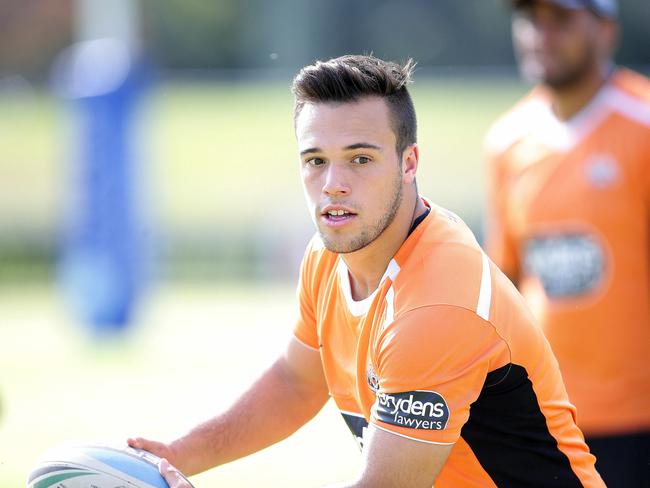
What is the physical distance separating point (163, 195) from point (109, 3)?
567cm

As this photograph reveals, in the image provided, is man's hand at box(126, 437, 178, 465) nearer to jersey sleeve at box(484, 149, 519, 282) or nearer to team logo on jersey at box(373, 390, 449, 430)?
team logo on jersey at box(373, 390, 449, 430)

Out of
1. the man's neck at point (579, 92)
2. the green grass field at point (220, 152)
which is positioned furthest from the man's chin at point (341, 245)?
the green grass field at point (220, 152)

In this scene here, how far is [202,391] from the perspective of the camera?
1101 cm

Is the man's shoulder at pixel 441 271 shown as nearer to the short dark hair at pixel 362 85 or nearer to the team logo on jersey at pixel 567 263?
the short dark hair at pixel 362 85

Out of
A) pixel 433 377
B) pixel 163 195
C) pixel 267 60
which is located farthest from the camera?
pixel 267 60

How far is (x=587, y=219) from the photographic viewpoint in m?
5.93

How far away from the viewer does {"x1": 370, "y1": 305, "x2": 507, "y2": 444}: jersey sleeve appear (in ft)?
11.4

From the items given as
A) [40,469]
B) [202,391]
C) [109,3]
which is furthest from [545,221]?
[109,3]

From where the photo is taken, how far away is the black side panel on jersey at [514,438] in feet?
12.1

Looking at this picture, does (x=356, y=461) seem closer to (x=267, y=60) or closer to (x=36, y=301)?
(x=36, y=301)

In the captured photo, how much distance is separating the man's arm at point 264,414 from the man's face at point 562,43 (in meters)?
2.47

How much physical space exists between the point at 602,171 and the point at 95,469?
3.14 m

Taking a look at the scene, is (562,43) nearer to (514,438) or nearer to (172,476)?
(514,438)

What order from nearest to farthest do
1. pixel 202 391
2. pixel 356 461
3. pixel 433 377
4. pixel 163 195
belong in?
pixel 433 377 < pixel 356 461 < pixel 202 391 < pixel 163 195
